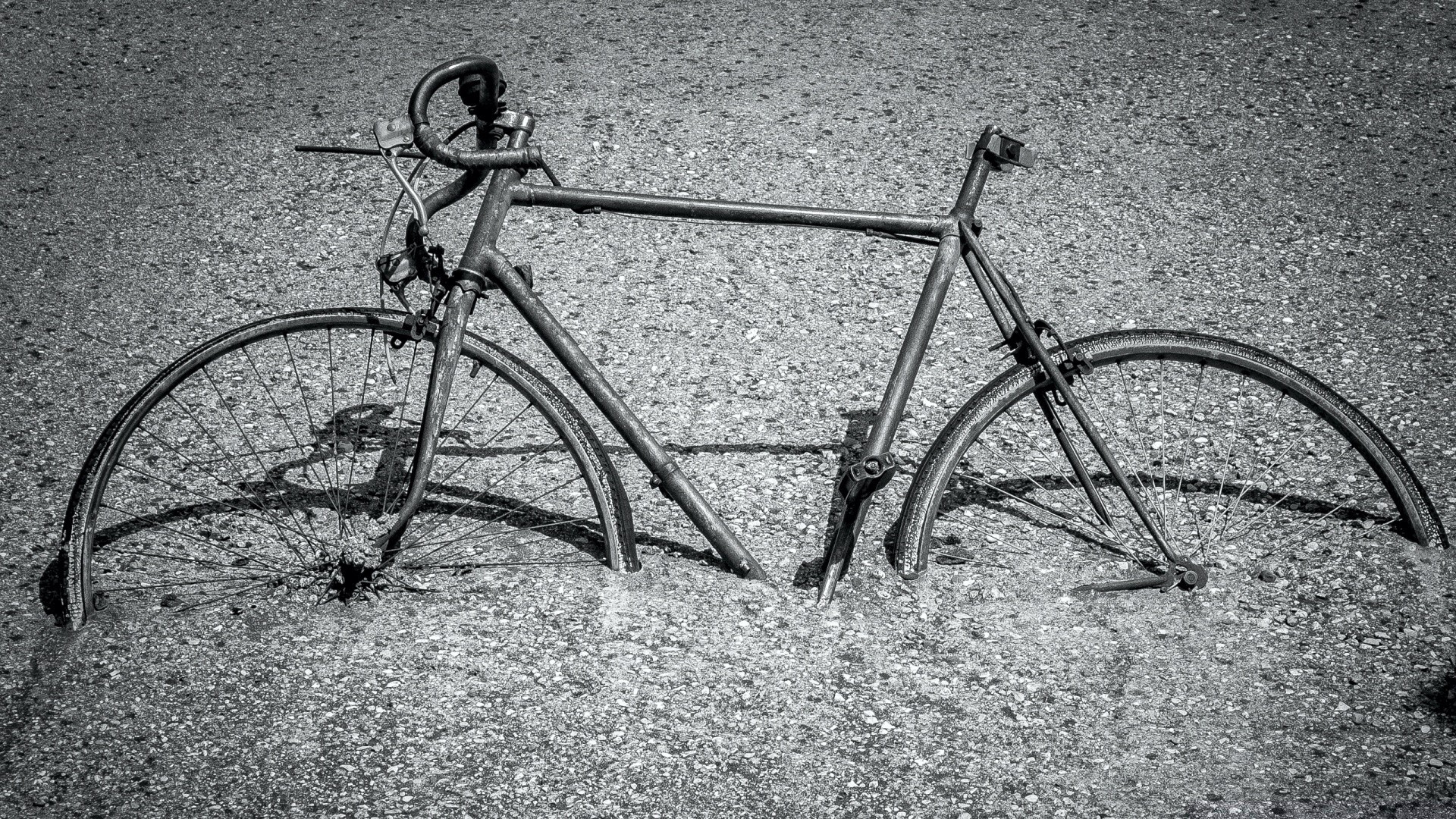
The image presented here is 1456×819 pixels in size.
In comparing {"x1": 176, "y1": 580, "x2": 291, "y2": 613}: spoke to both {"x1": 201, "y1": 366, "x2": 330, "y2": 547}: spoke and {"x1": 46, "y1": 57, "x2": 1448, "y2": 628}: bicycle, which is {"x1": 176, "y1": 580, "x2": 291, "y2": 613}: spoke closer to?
{"x1": 46, "y1": 57, "x2": 1448, "y2": 628}: bicycle

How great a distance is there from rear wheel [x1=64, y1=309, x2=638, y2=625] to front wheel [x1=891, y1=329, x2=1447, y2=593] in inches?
48.7

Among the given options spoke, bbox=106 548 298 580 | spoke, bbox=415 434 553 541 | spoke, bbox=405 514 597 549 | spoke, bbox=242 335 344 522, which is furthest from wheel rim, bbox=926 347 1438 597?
spoke, bbox=106 548 298 580

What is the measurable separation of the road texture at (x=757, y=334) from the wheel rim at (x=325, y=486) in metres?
0.17

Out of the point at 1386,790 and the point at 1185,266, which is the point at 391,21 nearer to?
the point at 1185,266

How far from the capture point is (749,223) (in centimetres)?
340

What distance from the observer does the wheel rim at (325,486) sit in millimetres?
3691

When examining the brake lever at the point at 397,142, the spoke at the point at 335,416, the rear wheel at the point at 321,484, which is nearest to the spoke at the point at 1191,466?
the rear wheel at the point at 321,484

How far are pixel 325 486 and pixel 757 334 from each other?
1.97 meters

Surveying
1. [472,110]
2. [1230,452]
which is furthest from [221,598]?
[1230,452]

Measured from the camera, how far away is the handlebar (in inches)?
119

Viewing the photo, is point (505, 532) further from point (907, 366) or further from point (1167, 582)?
point (1167, 582)

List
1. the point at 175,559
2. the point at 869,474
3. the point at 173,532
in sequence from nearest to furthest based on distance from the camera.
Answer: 1. the point at 869,474
2. the point at 175,559
3. the point at 173,532

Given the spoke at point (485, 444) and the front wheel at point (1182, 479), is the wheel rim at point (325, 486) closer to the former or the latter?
the spoke at point (485, 444)

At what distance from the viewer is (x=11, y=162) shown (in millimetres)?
6180
